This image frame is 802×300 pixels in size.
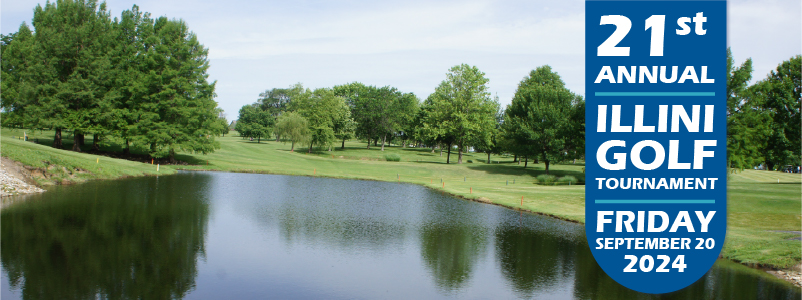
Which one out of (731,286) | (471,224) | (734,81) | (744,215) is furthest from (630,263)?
(734,81)

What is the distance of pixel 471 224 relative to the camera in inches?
1284

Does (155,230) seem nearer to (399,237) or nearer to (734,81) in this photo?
(399,237)

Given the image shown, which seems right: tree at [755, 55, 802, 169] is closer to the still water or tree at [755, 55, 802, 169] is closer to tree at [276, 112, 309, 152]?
the still water

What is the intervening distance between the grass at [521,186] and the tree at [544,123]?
15.0ft

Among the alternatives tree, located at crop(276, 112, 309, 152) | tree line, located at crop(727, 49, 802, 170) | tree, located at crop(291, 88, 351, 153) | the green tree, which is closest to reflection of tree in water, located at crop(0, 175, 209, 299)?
the green tree

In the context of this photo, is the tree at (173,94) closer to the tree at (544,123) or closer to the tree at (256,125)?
the tree at (544,123)

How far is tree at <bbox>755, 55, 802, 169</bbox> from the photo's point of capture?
1949 inches

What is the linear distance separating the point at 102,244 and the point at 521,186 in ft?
148

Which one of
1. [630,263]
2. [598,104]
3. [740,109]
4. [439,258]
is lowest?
[439,258]

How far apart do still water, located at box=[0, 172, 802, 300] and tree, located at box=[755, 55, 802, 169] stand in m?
32.2

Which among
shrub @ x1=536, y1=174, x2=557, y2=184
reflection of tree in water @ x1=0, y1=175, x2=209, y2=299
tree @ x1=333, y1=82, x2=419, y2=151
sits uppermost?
tree @ x1=333, y1=82, x2=419, y2=151

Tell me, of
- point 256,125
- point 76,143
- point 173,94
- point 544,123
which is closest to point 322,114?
point 256,125

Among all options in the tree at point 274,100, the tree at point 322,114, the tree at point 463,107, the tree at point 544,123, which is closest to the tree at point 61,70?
the tree at point 322,114

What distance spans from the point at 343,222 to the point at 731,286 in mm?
20743
